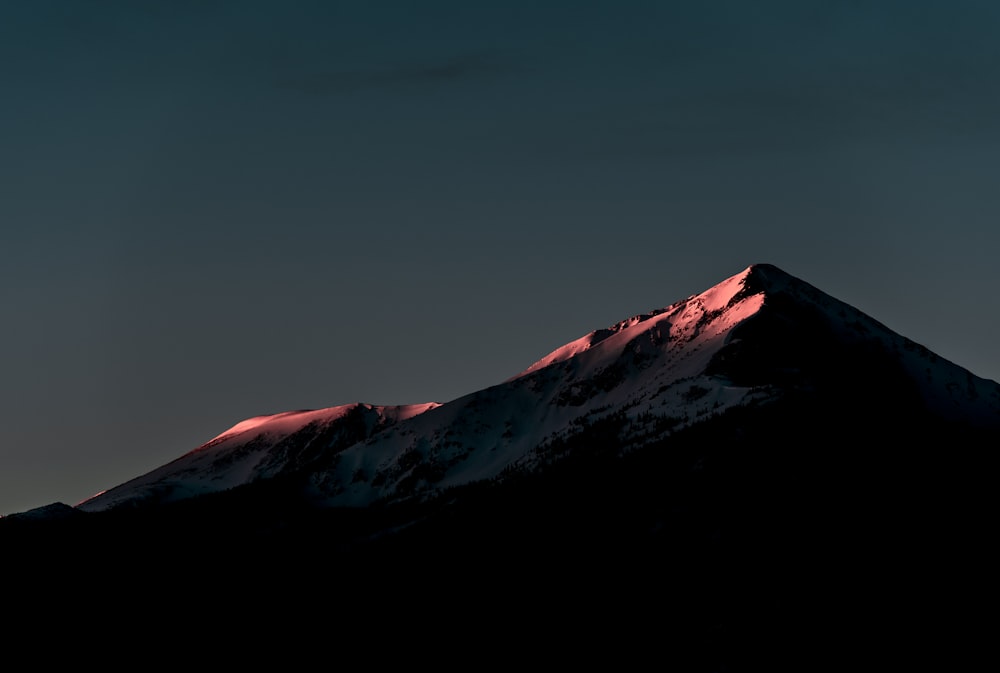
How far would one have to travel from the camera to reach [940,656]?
623 feet

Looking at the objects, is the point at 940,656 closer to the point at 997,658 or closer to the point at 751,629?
the point at 997,658

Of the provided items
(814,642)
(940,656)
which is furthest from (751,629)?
(940,656)

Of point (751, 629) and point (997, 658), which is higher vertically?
point (751, 629)

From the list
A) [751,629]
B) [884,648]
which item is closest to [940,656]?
[884,648]

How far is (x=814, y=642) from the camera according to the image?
636 ft

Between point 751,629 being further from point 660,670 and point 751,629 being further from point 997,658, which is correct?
point 997,658

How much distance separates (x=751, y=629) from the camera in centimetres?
19875

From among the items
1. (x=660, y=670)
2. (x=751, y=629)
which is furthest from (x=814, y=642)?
(x=660, y=670)

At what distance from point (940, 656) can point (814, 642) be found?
54.6ft

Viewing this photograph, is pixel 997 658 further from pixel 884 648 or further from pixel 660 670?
pixel 660 670

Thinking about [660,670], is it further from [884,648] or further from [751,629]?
[884,648]

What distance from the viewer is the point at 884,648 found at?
19212cm

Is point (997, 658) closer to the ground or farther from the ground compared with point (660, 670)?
closer to the ground

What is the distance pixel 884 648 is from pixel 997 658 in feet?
48.1
